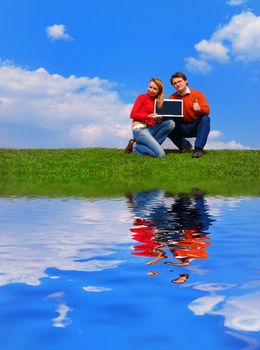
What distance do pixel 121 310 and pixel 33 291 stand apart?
29.9 inches

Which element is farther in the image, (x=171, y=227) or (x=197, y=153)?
(x=197, y=153)

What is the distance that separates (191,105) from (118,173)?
4145 millimetres

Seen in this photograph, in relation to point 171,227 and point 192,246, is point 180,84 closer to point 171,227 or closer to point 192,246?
point 171,227

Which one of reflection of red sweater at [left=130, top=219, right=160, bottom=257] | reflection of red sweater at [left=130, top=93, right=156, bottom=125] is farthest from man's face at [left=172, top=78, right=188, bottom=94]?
reflection of red sweater at [left=130, top=219, right=160, bottom=257]

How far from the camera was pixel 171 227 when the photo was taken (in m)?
6.88

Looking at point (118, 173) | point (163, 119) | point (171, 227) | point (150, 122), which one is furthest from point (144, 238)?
point (163, 119)

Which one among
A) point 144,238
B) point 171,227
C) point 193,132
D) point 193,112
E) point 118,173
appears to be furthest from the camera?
point 193,132

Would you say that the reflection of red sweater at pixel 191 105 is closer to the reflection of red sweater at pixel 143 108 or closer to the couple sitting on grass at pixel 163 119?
the couple sitting on grass at pixel 163 119

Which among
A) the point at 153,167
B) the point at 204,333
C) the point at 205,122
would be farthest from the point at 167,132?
the point at 204,333

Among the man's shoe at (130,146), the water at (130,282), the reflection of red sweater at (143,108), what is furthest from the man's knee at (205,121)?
the water at (130,282)

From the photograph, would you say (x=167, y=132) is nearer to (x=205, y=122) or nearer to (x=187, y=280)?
(x=205, y=122)

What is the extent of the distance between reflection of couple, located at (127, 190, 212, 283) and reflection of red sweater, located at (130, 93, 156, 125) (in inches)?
333

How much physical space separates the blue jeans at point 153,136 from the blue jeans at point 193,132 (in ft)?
1.58

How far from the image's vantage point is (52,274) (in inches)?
179
